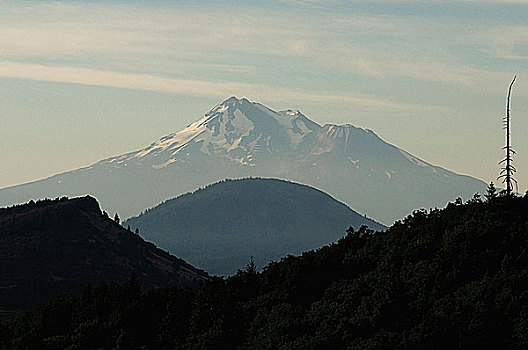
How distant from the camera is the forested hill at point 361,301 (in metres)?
40.6

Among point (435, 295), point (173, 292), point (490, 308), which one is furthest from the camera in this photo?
point (173, 292)

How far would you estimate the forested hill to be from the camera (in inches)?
1599

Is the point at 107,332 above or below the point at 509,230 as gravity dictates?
A: below

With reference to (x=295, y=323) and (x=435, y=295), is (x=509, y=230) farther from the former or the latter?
(x=295, y=323)

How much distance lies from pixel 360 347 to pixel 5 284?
562 feet

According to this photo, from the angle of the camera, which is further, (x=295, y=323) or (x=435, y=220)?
(x=435, y=220)

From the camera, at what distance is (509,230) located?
48000mm

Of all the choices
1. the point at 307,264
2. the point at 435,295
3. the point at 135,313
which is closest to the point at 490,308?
the point at 435,295

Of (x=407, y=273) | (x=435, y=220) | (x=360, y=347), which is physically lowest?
(x=360, y=347)

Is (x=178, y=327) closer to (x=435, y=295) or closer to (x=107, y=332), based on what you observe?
(x=107, y=332)

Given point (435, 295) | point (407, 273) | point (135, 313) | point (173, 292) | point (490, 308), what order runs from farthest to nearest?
point (173, 292)
point (135, 313)
point (407, 273)
point (435, 295)
point (490, 308)

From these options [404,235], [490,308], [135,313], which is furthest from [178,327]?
[490,308]

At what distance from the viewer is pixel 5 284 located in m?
200

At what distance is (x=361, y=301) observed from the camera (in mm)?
47250
